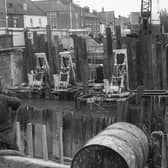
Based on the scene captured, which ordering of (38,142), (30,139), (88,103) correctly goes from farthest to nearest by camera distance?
(88,103) < (38,142) < (30,139)

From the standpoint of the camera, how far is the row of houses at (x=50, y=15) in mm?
50812

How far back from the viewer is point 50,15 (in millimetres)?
65062

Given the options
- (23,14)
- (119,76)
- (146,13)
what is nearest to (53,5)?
(23,14)

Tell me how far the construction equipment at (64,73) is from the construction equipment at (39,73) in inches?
34.4

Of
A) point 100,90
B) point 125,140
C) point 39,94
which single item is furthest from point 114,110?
point 125,140

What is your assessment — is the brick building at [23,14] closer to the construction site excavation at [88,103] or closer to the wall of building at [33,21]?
the wall of building at [33,21]

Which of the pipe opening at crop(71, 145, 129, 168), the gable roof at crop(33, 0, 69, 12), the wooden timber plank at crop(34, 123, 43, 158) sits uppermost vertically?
the gable roof at crop(33, 0, 69, 12)

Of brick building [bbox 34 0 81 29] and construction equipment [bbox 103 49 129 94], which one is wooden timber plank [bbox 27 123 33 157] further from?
brick building [bbox 34 0 81 29]

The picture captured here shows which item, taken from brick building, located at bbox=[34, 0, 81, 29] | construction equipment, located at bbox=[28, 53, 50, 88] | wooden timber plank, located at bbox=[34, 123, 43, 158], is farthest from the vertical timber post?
brick building, located at bbox=[34, 0, 81, 29]

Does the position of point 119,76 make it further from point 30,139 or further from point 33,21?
point 33,21

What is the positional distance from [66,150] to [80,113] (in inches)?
65.8

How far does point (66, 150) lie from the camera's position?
12.3 meters

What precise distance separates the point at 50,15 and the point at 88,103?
175 ft

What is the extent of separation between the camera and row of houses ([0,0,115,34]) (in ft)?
167
